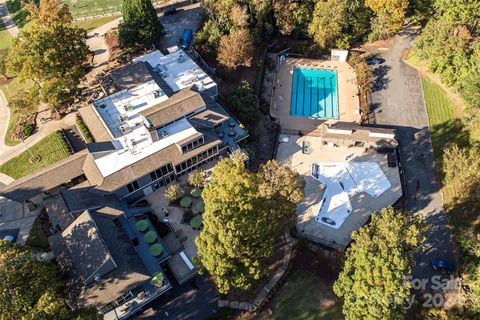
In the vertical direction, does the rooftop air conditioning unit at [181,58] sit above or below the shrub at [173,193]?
above

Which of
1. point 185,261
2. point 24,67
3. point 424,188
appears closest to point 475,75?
point 424,188

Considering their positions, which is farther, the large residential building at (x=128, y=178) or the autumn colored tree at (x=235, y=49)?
the autumn colored tree at (x=235, y=49)

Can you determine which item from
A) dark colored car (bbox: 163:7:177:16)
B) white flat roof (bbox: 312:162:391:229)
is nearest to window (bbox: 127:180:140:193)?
white flat roof (bbox: 312:162:391:229)

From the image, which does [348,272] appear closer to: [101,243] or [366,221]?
[366,221]

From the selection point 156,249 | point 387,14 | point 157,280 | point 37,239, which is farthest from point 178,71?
point 387,14

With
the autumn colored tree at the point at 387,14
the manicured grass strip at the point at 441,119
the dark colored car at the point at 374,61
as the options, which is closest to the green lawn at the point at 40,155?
the dark colored car at the point at 374,61

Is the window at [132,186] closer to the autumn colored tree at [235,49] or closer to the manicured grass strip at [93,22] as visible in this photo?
the autumn colored tree at [235,49]

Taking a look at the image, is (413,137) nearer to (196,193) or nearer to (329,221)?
(329,221)

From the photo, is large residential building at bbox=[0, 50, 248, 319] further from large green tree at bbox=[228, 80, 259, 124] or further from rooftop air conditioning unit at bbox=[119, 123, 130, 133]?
large green tree at bbox=[228, 80, 259, 124]
